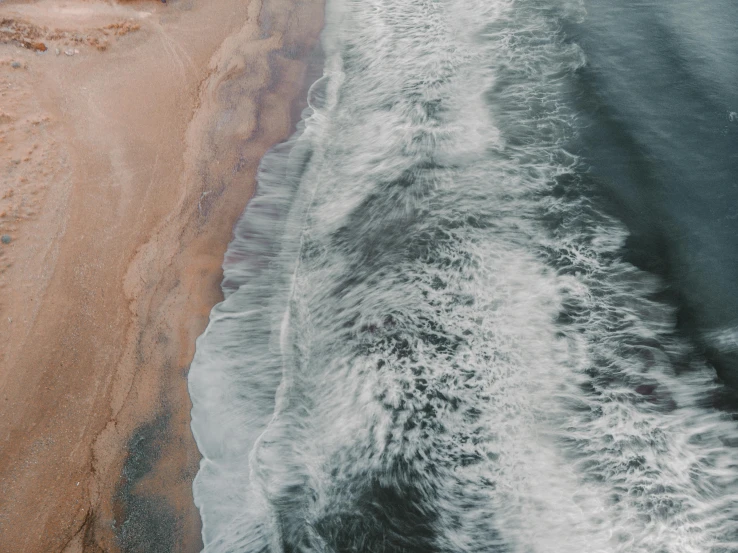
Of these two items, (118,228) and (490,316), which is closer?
(490,316)

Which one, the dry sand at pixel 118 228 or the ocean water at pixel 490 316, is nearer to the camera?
the ocean water at pixel 490 316

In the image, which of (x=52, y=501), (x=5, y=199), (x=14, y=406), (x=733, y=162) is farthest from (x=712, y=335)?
(x=5, y=199)

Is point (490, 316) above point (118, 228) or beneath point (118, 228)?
beneath

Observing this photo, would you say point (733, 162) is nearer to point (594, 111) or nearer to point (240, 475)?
point (594, 111)
